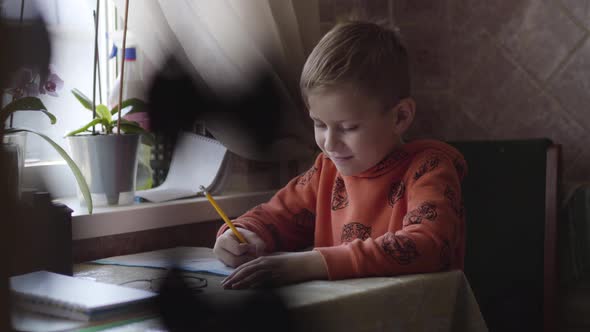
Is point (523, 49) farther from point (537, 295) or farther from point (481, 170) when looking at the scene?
point (537, 295)

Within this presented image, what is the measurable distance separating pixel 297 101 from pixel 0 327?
1299mm

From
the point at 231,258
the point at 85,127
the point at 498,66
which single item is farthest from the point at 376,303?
the point at 498,66

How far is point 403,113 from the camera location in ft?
2.92

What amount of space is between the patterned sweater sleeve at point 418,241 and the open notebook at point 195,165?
0.55m

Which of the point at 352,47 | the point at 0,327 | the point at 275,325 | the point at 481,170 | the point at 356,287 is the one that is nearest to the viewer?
the point at 0,327

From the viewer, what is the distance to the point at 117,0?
115cm

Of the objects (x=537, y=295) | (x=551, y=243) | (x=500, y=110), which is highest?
(x=500, y=110)

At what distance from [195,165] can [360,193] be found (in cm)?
50

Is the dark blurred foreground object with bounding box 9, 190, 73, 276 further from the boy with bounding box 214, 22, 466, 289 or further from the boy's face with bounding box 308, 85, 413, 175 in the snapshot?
the boy's face with bounding box 308, 85, 413, 175

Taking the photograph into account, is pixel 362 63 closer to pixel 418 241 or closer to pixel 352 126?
pixel 352 126

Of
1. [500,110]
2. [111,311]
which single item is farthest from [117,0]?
[500,110]

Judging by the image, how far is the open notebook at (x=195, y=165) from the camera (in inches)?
50.6

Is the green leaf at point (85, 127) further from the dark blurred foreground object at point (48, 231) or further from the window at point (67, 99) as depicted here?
the dark blurred foreground object at point (48, 231)

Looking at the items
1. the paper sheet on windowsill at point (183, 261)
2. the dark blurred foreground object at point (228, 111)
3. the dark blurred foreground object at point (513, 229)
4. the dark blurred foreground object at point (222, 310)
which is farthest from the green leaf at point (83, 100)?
the dark blurred foreground object at point (513, 229)
